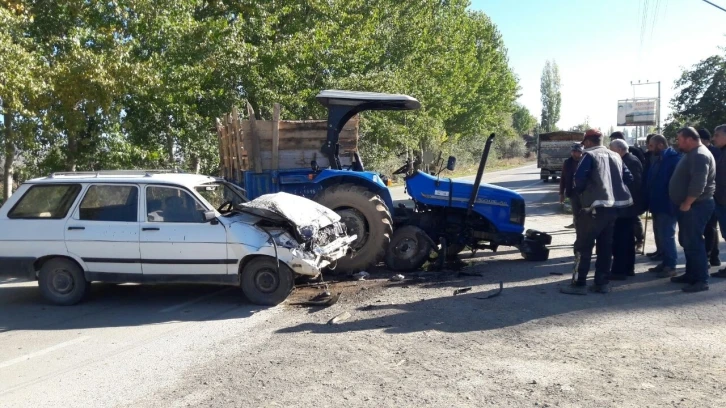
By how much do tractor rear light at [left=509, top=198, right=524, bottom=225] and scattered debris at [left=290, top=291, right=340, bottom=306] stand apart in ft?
10.7

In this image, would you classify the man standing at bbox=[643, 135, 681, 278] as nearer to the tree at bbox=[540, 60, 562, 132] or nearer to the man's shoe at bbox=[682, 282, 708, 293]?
the man's shoe at bbox=[682, 282, 708, 293]

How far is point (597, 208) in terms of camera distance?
24.6 ft

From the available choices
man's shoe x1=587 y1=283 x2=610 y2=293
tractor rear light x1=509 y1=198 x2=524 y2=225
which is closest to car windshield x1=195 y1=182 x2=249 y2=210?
tractor rear light x1=509 y1=198 x2=524 y2=225

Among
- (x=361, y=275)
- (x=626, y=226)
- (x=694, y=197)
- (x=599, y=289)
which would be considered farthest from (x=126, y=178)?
(x=694, y=197)

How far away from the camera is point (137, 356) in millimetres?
5715

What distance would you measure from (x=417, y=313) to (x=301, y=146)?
12.4 feet

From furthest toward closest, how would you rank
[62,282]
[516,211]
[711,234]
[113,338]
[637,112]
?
1. [637,112]
2. [516,211]
3. [711,234]
4. [62,282]
5. [113,338]

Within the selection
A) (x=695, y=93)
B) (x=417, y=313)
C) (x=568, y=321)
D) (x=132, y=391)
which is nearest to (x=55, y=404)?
(x=132, y=391)

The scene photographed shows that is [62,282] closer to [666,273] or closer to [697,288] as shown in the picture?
[697,288]

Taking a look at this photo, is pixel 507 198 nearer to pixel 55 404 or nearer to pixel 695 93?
pixel 55 404

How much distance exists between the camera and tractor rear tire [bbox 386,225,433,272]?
29.7ft

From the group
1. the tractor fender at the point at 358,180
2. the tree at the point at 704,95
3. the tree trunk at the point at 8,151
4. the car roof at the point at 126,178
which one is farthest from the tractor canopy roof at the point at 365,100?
the tree at the point at 704,95

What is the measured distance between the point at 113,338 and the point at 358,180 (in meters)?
4.07

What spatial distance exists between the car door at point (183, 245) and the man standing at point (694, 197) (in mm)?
5516
